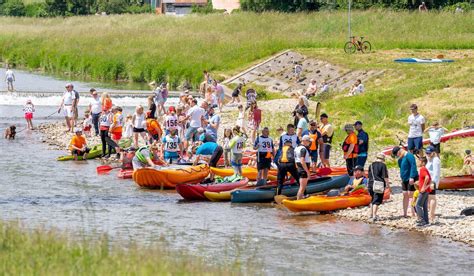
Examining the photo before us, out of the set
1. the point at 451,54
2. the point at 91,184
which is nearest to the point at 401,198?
the point at 91,184

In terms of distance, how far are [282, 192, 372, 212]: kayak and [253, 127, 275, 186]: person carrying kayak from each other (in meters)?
1.96

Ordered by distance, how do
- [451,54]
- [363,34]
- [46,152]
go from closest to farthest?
[46,152] < [451,54] < [363,34]

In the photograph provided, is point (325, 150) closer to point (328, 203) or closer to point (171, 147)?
point (328, 203)

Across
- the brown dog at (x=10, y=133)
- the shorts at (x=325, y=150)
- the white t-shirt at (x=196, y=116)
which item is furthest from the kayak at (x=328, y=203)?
the brown dog at (x=10, y=133)

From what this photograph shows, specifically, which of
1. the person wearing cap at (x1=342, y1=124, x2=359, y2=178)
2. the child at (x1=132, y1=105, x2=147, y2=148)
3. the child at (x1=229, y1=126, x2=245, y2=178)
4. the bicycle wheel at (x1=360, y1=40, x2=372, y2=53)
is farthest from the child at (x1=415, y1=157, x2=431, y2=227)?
the bicycle wheel at (x1=360, y1=40, x2=372, y2=53)

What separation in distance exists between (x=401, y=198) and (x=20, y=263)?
12409mm

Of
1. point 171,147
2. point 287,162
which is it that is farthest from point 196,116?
point 287,162

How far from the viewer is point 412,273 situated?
18.3m

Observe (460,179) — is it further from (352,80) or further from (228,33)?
(228,33)

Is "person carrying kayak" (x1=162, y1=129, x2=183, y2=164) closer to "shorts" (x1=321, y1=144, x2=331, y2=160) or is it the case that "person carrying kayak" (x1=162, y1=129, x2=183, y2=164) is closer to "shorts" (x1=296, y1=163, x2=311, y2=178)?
"shorts" (x1=321, y1=144, x2=331, y2=160)

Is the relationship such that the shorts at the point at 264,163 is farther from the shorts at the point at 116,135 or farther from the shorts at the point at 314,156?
the shorts at the point at 116,135

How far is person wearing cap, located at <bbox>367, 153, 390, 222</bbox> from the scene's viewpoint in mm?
21328

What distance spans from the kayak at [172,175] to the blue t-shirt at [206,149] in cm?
158

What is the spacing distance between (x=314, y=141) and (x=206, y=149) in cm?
344
